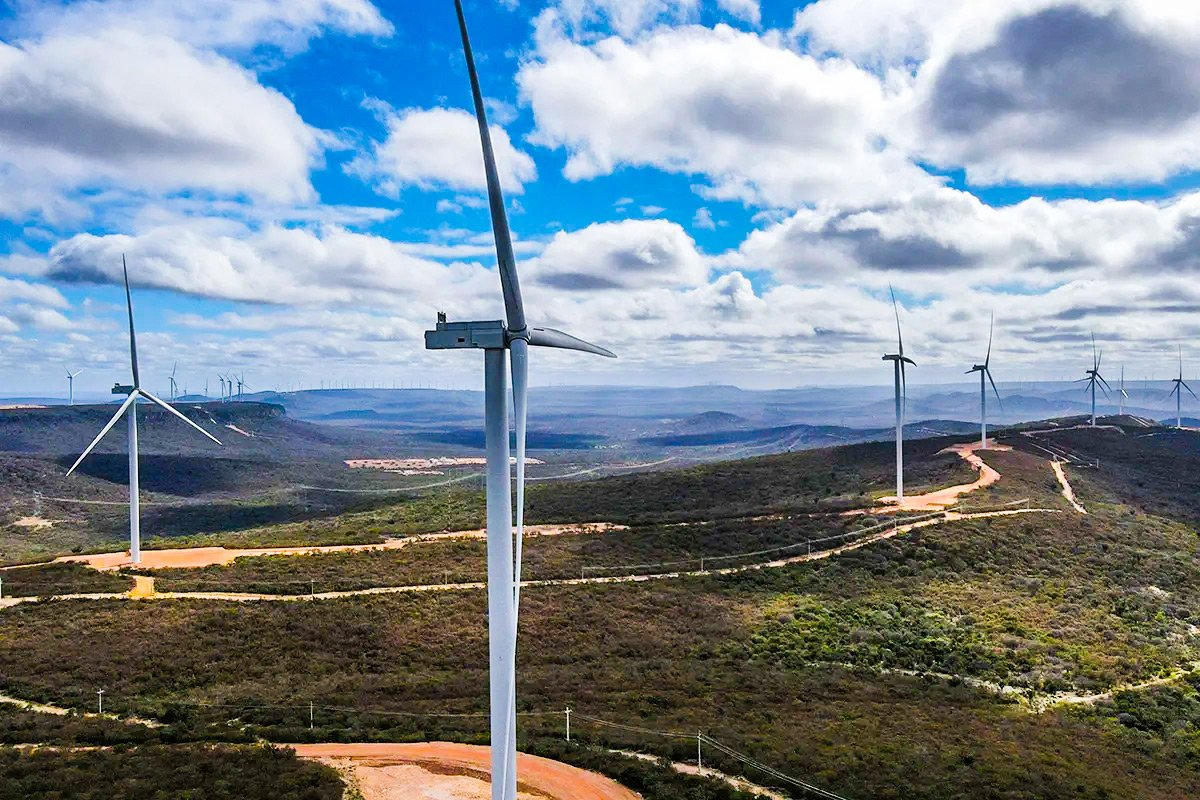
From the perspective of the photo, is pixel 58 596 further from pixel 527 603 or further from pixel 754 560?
pixel 754 560

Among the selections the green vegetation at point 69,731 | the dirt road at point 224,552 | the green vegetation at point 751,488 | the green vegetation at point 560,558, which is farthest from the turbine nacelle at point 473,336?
the green vegetation at point 751,488

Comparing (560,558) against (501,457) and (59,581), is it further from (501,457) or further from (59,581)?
(501,457)

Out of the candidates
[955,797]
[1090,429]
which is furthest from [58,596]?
[1090,429]

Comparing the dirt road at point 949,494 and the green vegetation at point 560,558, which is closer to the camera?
the green vegetation at point 560,558

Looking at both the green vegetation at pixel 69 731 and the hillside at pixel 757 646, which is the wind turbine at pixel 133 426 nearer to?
Answer: the hillside at pixel 757 646

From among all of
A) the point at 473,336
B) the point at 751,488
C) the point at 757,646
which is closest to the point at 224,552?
the point at 757,646
